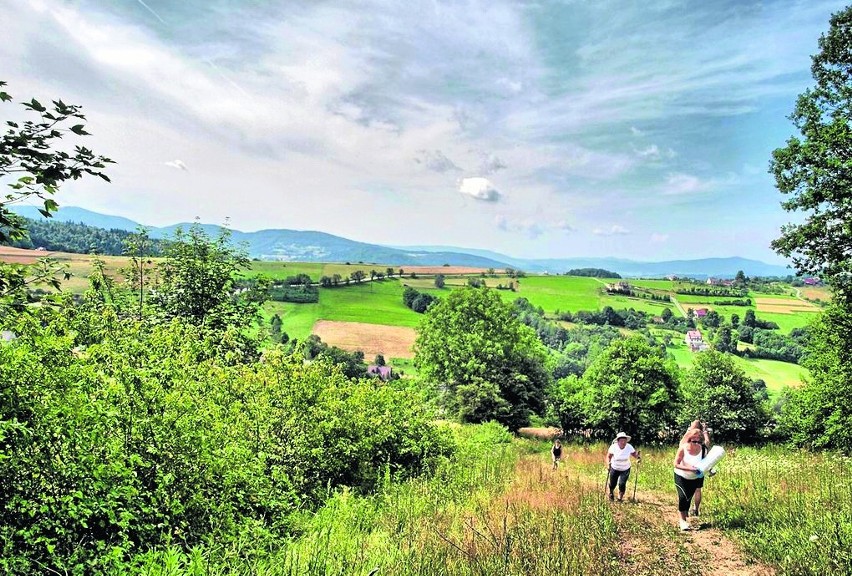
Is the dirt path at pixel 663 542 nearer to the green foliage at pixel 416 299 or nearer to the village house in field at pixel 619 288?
the green foliage at pixel 416 299

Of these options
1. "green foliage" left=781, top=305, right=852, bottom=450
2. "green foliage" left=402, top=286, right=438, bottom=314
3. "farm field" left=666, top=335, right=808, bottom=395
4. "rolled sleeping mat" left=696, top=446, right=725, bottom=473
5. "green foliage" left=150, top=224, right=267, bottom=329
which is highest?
"green foliage" left=150, top=224, right=267, bottom=329

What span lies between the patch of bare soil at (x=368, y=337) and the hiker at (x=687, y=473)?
74584mm

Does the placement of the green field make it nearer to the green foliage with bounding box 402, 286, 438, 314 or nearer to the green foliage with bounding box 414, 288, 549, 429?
the green foliage with bounding box 402, 286, 438, 314

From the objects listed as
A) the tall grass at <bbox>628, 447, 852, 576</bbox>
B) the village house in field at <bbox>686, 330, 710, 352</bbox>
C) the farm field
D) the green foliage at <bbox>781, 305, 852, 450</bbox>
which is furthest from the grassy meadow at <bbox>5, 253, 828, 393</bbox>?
the tall grass at <bbox>628, 447, 852, 576</bbox>

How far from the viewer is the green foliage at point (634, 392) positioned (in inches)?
1405

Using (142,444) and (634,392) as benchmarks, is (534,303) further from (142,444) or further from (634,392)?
(142,444)

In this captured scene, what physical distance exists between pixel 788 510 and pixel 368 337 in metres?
88.4

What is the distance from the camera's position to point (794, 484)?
404 inches

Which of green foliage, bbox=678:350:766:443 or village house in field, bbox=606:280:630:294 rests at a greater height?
village house in field, bbox=606:280:630:294

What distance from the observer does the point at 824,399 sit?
25.9 metres

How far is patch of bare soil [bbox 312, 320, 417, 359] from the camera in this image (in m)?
85.8

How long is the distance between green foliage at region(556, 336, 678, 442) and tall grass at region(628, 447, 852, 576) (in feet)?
73.4

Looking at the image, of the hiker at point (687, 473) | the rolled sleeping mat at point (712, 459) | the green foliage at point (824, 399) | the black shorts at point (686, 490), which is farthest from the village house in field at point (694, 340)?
the rolled sleeping mat at point (712, 459)

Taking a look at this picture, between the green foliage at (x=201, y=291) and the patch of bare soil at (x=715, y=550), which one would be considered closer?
the patch of bare soil at (x=715, y=550)
